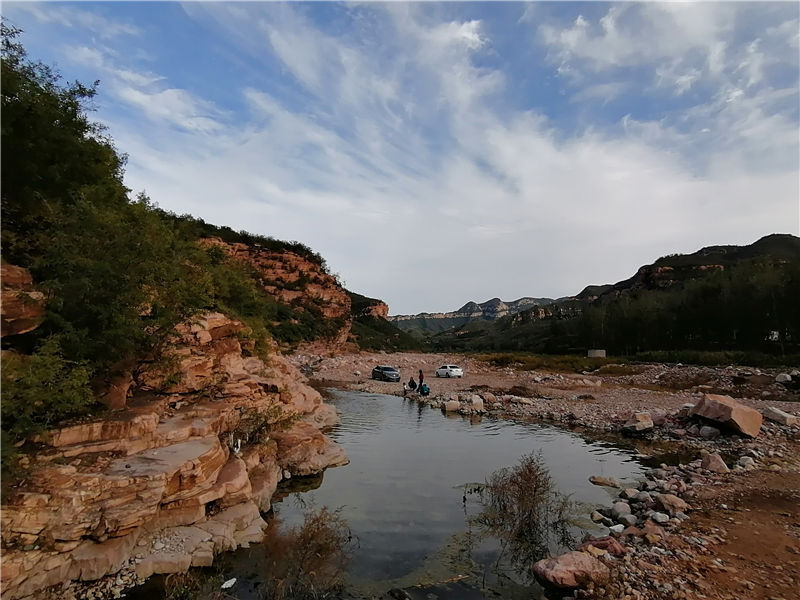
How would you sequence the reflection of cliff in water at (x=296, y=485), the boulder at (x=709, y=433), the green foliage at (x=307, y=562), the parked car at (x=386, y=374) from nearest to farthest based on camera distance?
the green foliage at (x=307, y=562), the reflection of cliff in water at (x=296, y=485), the boulder at (x=709, y=433), the parked car at (x=386, y=374)

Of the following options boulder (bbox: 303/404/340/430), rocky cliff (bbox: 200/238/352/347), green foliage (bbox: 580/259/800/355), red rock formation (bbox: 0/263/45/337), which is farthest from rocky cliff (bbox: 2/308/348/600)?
rocky cliff (bbox: 200/238/352/347)

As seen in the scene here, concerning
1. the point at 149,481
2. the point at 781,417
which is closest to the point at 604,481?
the point at 781,417

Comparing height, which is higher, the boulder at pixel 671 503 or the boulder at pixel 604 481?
the boulder at pixel 671 503

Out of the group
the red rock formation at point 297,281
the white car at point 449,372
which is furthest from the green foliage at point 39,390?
the red rock formation at point 297,281

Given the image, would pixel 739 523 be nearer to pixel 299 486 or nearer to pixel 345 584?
pixel 345 584

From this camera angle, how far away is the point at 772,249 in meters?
125

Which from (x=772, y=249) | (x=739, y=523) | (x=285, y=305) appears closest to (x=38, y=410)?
(x=739, y=523)

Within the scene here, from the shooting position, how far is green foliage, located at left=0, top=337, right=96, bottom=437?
694cm

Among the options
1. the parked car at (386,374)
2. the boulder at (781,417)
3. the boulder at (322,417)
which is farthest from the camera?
the parked car at (386,374)

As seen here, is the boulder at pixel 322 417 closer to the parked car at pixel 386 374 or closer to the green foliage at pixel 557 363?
the parked car at pixel 386 374

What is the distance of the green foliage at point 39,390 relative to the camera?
273 inches

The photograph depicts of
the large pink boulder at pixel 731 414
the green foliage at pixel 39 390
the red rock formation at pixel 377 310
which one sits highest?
the red rock formation at pixel 377 310

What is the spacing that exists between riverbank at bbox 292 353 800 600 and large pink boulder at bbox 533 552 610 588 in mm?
95

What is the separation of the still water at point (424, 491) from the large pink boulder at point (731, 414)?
4514mm
